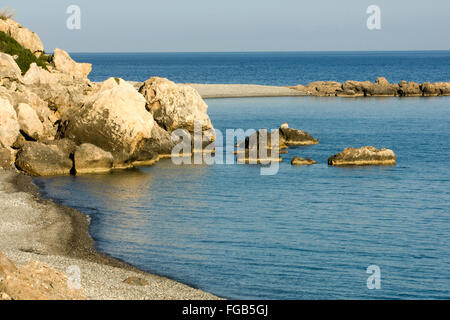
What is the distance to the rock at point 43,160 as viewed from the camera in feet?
135

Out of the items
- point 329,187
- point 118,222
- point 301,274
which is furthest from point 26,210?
point 329,187

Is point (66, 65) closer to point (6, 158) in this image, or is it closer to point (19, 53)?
point (19, 53)

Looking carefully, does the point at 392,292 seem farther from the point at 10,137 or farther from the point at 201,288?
the point at 10,137

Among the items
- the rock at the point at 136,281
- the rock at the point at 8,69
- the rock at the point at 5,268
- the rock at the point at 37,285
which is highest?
the rock at the point at 8,69

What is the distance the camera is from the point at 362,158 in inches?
1827

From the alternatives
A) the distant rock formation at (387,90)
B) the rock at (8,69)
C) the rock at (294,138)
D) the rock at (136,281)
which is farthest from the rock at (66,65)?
the distant rock formation at (387,90)

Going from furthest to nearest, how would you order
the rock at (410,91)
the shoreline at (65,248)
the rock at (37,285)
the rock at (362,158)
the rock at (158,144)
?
1. the rock at (410,91)
2. the rock at (158,144)
3. the rock at (362,158)
4. the shoreline at (65,248)
5. the rock at (37,285)

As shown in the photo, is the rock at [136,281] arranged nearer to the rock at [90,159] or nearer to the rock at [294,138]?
the rock at [90,159]

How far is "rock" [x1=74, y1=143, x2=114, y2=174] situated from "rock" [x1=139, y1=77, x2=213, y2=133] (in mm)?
10068

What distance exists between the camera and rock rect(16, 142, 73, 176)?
4100 centimetres

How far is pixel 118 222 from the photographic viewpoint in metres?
30.9

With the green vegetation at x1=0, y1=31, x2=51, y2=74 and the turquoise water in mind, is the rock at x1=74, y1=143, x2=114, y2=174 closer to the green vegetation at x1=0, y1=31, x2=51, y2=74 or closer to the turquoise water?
the turquoise water

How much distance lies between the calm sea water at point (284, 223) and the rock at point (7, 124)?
15.0ft

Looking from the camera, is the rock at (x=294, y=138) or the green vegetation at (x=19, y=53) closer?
the rock at (x=294, y=138)
